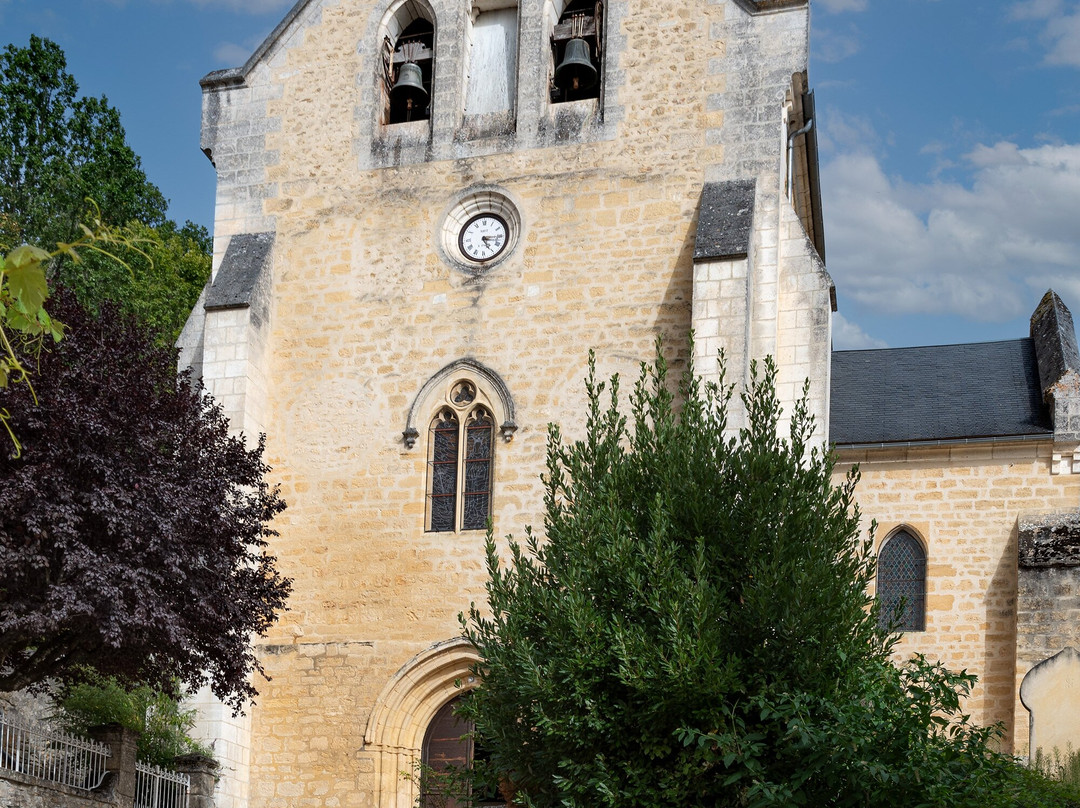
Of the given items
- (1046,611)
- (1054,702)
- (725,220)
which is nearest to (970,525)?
(1046,611)

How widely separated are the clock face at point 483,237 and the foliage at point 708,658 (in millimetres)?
5850

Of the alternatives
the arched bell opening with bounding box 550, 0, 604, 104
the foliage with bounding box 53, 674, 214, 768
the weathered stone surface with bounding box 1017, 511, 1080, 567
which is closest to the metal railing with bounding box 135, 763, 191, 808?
the foliage with bounding box 53, 674, 214, 768

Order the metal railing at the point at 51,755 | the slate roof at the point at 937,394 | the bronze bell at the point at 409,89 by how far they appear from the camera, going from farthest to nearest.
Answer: the slate roof at the point at 937,394 → the bronze bell at the point at 409,89 → the metal railing at the point at 51,755

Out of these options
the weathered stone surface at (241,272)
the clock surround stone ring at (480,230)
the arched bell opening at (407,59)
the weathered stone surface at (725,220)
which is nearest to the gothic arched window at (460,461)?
the clock surround stone ring at (480,230)

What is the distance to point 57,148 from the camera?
1212 inches

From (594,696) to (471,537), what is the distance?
562 cm

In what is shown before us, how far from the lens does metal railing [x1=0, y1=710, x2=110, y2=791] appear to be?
11.7 metres

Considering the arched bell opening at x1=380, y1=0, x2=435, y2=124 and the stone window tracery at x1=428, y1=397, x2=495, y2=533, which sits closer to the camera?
the stone window tracery at x1=428, y1=397, x2=495, y2=533

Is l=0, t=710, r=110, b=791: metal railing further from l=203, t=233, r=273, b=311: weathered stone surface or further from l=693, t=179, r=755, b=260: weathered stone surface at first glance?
l=693, t=179, r=755, b=260: weathered stone surface

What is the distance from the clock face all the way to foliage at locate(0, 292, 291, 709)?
13.3 ft

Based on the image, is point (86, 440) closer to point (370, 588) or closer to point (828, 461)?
point (370, 588)

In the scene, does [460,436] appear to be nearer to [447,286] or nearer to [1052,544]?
[447,286]

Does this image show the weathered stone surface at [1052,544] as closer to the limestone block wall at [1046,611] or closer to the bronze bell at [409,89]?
the limestone block wall at [1046,611]

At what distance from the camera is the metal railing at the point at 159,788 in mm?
13391
